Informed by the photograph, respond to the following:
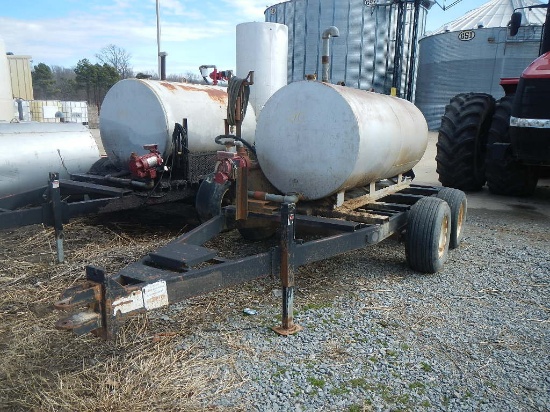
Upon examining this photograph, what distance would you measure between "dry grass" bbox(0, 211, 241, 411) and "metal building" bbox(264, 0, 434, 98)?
59.1ft

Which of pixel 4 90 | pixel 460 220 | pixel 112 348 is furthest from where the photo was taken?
pixel 4 90

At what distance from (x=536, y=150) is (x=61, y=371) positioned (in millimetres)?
6961

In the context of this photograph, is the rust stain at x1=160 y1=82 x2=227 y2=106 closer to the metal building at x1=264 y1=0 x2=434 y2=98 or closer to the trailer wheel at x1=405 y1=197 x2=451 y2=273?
the trailer wheel at x1=405 y1=197 x2=451 y2=273

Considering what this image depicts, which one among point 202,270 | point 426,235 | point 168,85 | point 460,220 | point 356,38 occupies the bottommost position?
point 460,220

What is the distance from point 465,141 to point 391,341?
6.34 m

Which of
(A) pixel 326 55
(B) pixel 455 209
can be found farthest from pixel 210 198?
(B) pixel 455 209

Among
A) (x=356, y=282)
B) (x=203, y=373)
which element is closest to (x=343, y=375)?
(x=203, y=373)

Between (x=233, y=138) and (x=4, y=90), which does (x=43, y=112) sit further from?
(x=233, y=138)

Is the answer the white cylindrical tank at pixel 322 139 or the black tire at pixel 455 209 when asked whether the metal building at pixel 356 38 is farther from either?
the white cylindrical tank at pixel 322 139

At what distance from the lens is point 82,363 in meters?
3.16

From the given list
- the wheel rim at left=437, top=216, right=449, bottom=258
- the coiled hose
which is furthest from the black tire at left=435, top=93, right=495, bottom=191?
the coiled hose

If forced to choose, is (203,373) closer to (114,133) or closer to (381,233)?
(381,233)

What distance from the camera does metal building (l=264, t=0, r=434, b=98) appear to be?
21234mm

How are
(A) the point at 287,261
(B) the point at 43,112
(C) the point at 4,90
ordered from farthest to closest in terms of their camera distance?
(B) the point at 43,112 → (C) the point at 4,90 → (A) the point at 287,261
